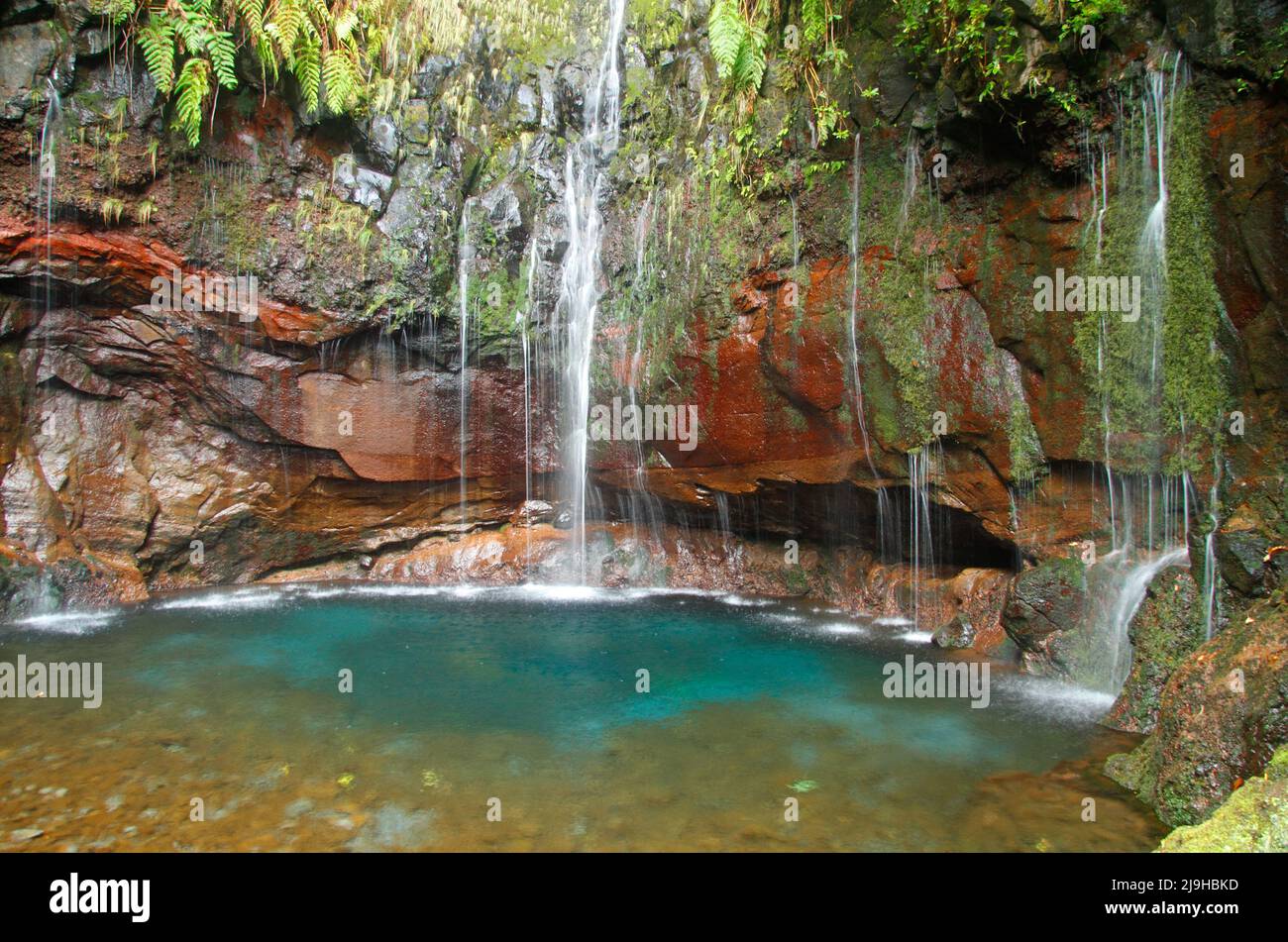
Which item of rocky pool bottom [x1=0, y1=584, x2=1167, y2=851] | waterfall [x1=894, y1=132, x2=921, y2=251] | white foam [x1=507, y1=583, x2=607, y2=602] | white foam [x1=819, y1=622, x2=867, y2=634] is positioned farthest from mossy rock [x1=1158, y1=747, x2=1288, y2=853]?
white foam [x1=507, y1=583, x2=607, y2=602]

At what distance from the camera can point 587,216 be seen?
44.8ft

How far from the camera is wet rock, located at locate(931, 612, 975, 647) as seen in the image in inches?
403

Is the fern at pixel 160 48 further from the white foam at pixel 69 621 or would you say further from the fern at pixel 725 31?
the white foam at pixel 69 621

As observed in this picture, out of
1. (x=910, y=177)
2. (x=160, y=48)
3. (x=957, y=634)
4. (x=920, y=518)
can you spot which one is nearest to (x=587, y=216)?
(x=910, y=177)

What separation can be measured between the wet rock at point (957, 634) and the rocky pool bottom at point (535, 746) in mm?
354

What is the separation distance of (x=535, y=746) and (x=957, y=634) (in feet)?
19.4

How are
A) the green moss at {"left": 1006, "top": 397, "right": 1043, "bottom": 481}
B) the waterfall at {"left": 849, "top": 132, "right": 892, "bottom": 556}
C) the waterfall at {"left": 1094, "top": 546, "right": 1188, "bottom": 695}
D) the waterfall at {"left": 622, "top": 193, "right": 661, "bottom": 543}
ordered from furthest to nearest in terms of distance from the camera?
the waterfall at {"left": 622, "top": 193, "right": 661, "bottom": 543}, the waterfall at {"left": 849, "top": 132, "right": 892, "bottom": 556}, the green moss at {"left": 1006, "top": 397, "right": 1043, "bottom": 481}, the waterfall at {"left": 1094, "top": 546, "right": 1188, "bottom": 695}

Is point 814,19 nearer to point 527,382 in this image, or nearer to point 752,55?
Answer: point 752,55

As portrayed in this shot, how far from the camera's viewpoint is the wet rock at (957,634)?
10.2 m

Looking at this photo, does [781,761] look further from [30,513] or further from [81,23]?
[81,23]

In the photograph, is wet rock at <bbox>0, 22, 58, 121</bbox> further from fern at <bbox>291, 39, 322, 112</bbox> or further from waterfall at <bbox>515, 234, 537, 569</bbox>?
waterfall at <bbox>515, 234, 537, 569</bbox>

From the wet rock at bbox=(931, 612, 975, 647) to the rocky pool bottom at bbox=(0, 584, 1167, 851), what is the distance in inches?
13.9
